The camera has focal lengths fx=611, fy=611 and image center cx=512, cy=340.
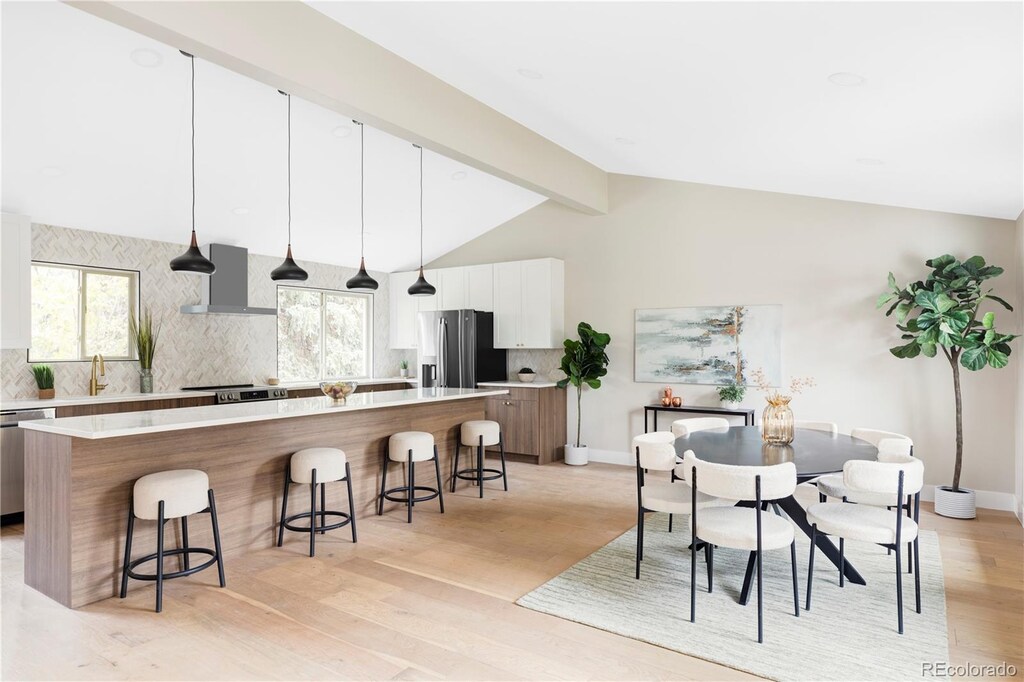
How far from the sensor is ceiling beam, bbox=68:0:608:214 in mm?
2814

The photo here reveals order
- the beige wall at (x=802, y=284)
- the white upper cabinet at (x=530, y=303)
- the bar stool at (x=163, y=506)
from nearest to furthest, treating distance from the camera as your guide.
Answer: the bar stool at (x=163, y=506)
the beige wall at (x=802, y=284)
the white upper cabinet at (x=530, y=303)

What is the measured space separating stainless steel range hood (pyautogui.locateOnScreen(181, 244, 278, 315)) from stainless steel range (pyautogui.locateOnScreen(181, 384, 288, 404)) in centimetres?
79

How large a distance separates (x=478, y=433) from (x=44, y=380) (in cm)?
375

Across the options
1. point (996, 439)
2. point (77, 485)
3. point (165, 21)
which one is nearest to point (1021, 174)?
point (996, 439)

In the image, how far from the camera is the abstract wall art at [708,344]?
19.9ft

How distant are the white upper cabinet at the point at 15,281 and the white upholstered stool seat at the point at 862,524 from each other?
5.98m

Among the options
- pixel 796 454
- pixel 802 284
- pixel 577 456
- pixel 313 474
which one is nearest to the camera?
pixel 796 454

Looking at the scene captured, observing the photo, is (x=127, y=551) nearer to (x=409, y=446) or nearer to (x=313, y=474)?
(x=313, y=474)

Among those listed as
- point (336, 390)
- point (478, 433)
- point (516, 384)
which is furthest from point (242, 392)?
point (516, 384)

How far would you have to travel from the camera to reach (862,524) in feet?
10.0

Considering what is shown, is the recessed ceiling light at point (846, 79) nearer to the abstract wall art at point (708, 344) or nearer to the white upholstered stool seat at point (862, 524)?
the white upholstered stool seat at point (862, 524)

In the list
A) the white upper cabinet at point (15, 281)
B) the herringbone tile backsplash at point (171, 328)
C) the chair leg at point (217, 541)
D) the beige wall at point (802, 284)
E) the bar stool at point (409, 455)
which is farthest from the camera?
the herringbone tile backsplash at point (171, 328)

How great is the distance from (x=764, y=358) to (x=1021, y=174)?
2.69 metres

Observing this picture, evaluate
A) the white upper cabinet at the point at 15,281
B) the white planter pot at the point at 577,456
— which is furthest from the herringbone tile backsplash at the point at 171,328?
the white planter pot at the point at 577,456
